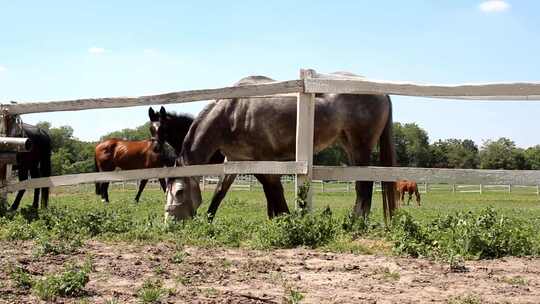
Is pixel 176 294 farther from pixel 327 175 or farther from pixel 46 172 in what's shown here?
pixel 46 172

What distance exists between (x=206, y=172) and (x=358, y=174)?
181 cm

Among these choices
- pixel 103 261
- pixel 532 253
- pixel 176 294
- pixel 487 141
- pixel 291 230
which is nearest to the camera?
pixel 176 294

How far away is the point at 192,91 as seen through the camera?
6.81m

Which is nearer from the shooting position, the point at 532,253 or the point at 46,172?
the point at 532,253

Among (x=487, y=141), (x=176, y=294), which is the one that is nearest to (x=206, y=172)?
(x=176, y=294)

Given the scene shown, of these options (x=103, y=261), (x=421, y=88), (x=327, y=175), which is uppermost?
(x=421, y=88)

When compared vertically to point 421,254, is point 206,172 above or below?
above

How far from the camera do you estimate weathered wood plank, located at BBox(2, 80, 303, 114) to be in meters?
6.21

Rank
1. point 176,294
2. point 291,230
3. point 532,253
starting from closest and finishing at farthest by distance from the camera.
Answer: point 176,294 < point 532,253 < point 291,230

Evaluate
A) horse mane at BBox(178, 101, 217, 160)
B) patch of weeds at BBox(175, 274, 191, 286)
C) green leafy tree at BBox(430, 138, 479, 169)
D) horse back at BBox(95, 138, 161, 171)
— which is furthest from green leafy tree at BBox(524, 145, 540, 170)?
patch of weeds at BBox(175, 274, 191, 286)

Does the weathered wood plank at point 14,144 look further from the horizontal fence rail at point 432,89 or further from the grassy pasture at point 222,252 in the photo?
the horizontal fence rail at point 432,89

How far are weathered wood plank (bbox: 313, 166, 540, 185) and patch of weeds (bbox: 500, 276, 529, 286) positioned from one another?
5.20 feet

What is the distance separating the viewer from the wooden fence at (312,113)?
206 inches

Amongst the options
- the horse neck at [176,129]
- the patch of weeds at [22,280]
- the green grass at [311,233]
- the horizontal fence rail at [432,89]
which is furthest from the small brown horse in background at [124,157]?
the patch of weeds at [22,280]
